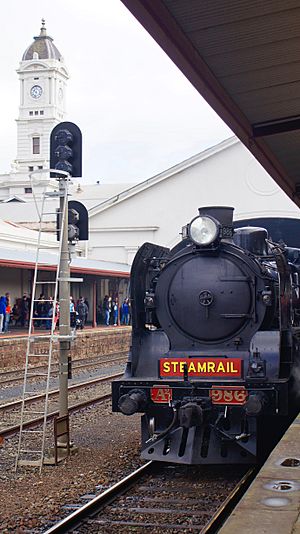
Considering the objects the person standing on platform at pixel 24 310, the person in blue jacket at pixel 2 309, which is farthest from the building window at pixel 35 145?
the person in blue jacket at pixel 2 309

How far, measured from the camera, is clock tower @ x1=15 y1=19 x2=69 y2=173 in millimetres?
75312

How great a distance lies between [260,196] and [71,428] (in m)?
23.7

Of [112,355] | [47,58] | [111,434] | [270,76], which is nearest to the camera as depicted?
[270,76]

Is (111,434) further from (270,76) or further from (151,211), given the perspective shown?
(151,211)

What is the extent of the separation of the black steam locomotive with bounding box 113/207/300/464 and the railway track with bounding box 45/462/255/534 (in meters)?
0.28

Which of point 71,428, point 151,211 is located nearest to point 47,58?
point 151,211

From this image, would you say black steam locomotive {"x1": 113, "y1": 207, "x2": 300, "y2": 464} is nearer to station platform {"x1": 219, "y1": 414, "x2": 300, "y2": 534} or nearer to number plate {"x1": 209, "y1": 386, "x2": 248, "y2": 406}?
number plate {"x1": 209, "y1": 386, "x2": 248, "y2": 406}

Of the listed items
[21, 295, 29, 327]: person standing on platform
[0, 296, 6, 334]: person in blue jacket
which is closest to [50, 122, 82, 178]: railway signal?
[0, 296, 6, 334]: person in blue jacket

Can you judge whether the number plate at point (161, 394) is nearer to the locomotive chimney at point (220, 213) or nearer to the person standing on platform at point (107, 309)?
the locomotive chimney at point (220, 213)

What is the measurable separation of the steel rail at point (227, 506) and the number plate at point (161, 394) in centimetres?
105

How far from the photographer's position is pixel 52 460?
26.2 ft

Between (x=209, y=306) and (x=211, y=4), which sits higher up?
(x=211, y=4)

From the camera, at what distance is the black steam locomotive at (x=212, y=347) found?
6969 millimetres

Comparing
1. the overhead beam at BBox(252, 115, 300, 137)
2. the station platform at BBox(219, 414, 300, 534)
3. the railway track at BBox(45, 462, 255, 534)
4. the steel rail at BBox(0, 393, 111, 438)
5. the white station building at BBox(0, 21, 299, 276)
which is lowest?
the railway track at BBox(45, 462, 255, 534)
